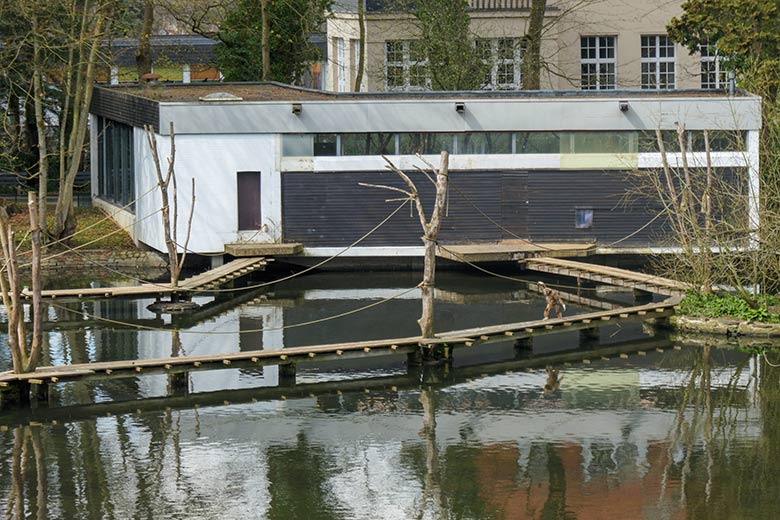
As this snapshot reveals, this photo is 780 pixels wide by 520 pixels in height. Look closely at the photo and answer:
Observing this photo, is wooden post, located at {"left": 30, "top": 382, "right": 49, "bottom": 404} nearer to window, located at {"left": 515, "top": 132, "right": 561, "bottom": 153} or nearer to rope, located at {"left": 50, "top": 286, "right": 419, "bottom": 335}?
rope, located at {"left": 50, "top": 286, "right": 419, "bottom": 335}

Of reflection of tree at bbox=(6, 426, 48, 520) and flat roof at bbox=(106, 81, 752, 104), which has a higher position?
flat roof at bbox=(106, 81, 752, 104)

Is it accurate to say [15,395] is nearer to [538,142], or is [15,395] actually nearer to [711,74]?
[538,142]

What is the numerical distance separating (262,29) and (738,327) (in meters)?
22.6

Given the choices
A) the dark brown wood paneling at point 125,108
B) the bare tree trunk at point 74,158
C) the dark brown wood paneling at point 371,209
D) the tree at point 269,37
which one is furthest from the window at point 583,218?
the tree at point 269,37

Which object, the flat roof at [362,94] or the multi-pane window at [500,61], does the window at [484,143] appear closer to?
the flat roof at [362,94]

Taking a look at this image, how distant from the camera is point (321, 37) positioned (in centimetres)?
5781

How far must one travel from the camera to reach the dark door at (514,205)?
37.2 metres

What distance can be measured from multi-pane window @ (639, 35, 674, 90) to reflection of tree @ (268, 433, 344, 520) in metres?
32.0

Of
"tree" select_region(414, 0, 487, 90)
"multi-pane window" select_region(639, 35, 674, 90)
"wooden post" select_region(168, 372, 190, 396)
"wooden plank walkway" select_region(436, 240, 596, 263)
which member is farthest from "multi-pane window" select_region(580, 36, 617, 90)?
"wooden post" select_region(168, 372, 190, 396)

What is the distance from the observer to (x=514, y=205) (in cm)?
3728

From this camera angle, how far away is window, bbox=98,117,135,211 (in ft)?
132

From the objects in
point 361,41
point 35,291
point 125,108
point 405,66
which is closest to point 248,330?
point 35,291

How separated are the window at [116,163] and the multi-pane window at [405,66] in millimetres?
10011

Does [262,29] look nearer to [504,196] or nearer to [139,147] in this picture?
[139,147]
